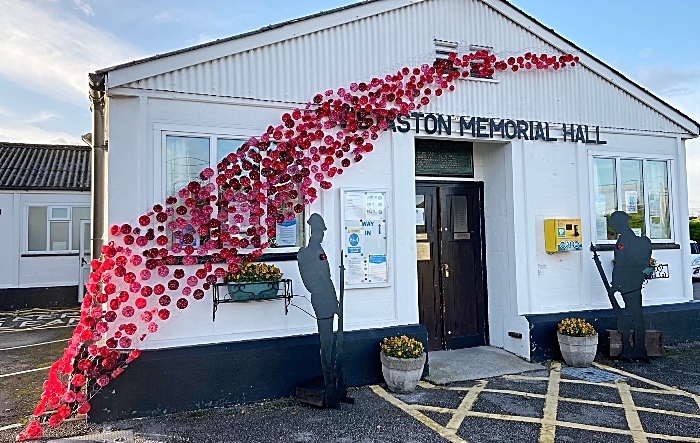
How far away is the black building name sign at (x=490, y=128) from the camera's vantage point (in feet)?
20.5

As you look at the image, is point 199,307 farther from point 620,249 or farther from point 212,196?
point 620,249

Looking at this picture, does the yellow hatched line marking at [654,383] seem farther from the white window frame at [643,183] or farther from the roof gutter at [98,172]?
the roof gutter at [98,172]

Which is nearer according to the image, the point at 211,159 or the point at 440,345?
the point at 211,159

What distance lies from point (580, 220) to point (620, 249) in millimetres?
651

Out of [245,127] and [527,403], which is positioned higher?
[245,127]

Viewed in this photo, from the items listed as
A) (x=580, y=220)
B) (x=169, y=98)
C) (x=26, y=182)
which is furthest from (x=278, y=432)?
(x=26, y=182)

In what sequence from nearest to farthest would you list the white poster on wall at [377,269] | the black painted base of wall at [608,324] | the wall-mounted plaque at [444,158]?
the white poster on wall at [377,269], the black painted base of wall at [608,324], the wall-mounted plaque at [444,158]

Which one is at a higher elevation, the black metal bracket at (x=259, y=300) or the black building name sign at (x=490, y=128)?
the black building name sign at (x=490, y=128)

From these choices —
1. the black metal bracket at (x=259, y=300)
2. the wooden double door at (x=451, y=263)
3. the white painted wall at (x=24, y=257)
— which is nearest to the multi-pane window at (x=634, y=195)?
the wooden double door at (x=451, y=263)

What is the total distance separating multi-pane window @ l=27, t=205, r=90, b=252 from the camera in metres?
12.7

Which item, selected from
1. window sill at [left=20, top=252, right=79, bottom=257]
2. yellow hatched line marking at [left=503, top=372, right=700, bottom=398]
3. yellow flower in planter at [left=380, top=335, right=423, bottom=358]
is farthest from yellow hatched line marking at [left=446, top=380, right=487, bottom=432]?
window sill at [left=20, top=252, right=79, bottom=257]

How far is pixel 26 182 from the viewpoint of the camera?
12.7m

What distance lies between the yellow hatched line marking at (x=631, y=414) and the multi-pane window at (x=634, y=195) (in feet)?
7.94

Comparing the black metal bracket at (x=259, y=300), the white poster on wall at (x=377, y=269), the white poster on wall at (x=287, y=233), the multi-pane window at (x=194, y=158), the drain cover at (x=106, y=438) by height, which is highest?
the multi-pane window at (x=194, y=158)
